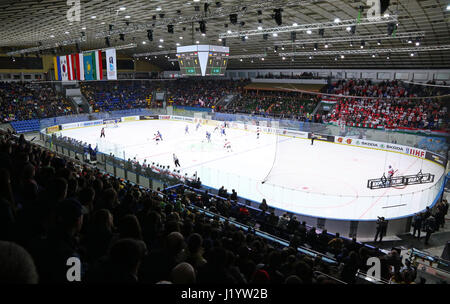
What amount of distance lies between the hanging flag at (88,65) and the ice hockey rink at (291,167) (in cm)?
486

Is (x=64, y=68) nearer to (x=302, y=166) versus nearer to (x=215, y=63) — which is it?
(x=215, y=63)

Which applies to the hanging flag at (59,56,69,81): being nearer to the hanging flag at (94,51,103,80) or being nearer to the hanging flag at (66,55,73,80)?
the hanging flag at (66,55,73,80)

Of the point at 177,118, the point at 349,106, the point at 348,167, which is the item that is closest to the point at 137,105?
the point at 177,118

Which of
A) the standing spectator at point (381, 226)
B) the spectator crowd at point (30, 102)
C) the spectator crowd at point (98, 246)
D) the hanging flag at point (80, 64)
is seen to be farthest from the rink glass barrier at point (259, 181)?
the spectator crowd at point (98, 246)

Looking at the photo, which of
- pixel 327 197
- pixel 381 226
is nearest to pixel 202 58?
pixel 327 197

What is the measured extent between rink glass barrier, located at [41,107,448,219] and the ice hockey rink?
6 cm

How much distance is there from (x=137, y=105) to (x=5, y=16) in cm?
3353

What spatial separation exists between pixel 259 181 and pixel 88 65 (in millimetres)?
13793

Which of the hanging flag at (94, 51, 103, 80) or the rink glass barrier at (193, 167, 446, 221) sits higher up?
the hanging flag at (94, 51, 103, 80)

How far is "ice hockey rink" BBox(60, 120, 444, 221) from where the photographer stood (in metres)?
13.8

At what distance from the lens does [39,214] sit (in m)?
3.12

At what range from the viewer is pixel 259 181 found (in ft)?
56.0

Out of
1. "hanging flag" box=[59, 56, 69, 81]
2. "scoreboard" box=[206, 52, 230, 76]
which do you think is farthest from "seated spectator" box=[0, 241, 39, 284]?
"hanging flag" box=[59, 56, 69, 81]
